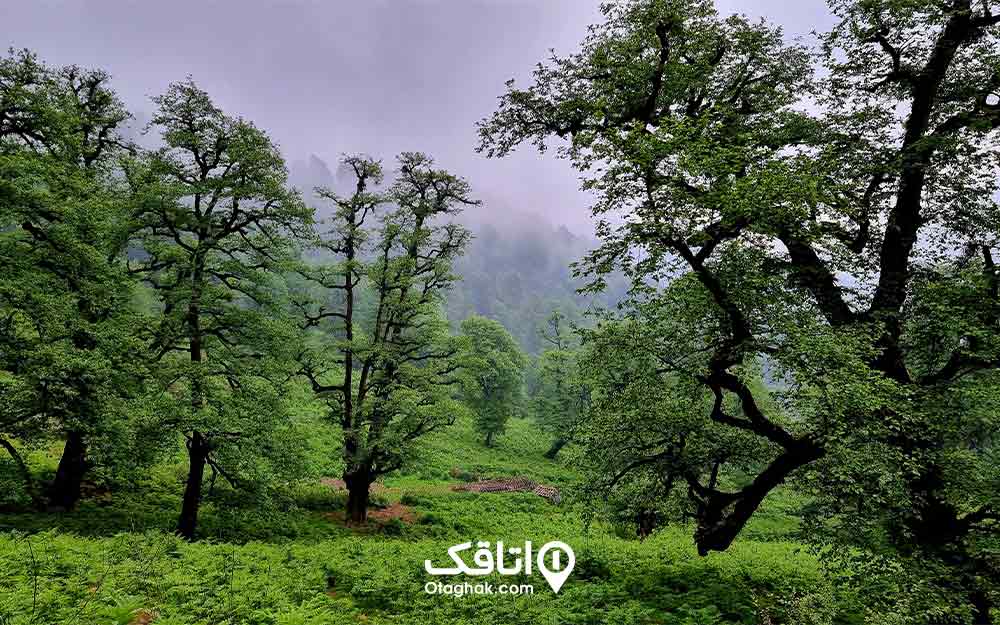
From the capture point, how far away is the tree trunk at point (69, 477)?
49.0ft

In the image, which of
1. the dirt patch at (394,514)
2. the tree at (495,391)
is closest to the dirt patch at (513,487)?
the dirt patch at (394,514)

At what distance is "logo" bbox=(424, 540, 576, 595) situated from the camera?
11562mm

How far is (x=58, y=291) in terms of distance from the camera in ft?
43.1

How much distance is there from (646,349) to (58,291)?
50.1 ft

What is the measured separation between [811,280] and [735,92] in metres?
5.39

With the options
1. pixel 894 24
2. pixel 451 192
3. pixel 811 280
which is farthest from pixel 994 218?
pixel 451 192

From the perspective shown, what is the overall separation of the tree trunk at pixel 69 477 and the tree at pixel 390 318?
721 centimetres

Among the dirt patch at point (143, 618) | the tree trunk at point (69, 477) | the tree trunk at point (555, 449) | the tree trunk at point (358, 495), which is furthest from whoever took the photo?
the tree trunk at point (555, 449)

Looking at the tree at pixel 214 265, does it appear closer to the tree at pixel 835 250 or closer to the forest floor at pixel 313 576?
the forest floor at pixel 313 576

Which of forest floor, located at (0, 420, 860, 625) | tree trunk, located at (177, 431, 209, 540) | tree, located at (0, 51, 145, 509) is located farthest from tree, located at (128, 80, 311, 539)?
forest floor, located at (0, 420, 860, 625)

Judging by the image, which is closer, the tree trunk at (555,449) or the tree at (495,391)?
the tree at (495,391)

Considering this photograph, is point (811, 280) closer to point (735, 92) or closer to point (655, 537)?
point (735, 92)

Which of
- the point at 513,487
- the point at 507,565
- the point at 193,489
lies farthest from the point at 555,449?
the point at 193,489

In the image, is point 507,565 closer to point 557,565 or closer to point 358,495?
point 557,565
